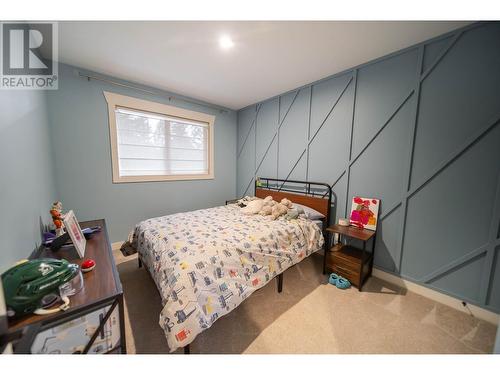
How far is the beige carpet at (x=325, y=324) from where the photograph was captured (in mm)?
1399

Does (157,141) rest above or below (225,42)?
below

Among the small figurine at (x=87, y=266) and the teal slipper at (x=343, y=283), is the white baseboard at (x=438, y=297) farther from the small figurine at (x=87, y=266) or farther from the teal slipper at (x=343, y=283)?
the small figurine at (x=87, y=266)

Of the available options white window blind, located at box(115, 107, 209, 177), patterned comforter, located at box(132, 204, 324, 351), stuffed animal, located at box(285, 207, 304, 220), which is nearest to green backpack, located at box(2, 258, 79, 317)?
patterned comforter, located at box(132, 204, 324, 351)

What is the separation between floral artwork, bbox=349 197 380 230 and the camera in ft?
7.45

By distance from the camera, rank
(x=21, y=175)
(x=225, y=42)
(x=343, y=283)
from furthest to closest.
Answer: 1. (x=343, y=283)
2. (x=225, y=42)
3. (x=21, y=175)

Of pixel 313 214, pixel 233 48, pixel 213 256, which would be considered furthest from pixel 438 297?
A: pixel 233 48

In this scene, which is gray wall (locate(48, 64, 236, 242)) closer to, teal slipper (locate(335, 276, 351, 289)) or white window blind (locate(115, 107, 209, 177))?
white window blind (locate(115, 107, 209, 177))

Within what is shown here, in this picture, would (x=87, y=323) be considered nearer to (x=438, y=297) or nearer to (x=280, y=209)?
(x=280, y=209)

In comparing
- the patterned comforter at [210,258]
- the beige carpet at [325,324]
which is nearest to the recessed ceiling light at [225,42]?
the patterned comforter at [210,258]

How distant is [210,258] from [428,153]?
97.4 inches

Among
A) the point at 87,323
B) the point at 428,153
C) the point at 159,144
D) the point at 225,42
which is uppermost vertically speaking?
the point at 225,42

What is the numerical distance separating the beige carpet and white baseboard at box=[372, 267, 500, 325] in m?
0.07

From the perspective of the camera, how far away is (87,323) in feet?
2.97

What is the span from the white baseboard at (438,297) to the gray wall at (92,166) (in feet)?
11.6
